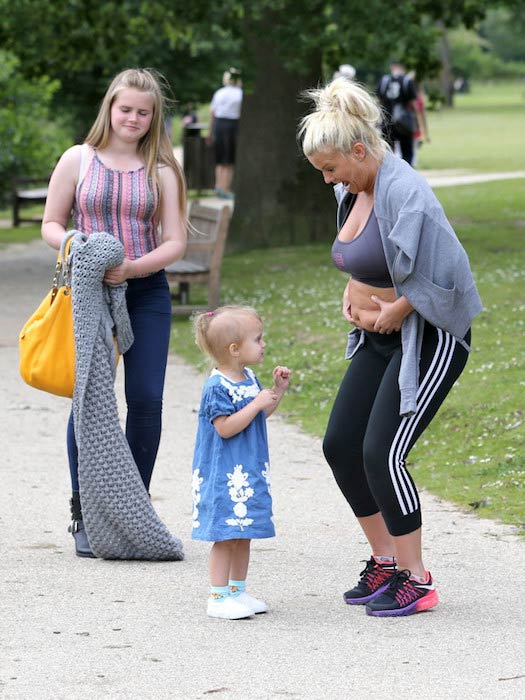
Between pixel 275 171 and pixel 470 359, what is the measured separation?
7.76m

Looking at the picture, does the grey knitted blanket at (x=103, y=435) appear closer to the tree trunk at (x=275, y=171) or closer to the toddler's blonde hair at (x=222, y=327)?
the toddler's blonde hair at (x=222, y=327)

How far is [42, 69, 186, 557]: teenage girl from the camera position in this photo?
218 inches

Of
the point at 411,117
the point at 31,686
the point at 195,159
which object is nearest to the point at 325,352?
the point at 31,686

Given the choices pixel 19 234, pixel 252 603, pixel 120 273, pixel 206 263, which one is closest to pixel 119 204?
pixel 120 273

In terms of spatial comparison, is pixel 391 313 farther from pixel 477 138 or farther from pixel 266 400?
pixel 477 138

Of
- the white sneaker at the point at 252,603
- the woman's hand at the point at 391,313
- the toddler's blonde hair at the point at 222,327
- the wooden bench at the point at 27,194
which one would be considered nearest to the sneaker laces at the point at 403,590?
the white sneaker at the point at 252,603

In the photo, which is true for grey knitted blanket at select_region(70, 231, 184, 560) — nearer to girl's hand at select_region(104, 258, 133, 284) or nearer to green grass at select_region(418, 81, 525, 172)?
girl's hand at select_region(104, 258, 133, 284)

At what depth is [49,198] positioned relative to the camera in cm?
565

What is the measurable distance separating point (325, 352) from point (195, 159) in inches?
705

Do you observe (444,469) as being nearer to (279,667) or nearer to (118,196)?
(118,196)

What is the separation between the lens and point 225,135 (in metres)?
25.2

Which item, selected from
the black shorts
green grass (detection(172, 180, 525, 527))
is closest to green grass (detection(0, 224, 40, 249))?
the black shorts

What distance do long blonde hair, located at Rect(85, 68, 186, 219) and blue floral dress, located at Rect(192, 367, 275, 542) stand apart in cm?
109

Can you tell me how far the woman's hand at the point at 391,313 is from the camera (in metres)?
4.66
